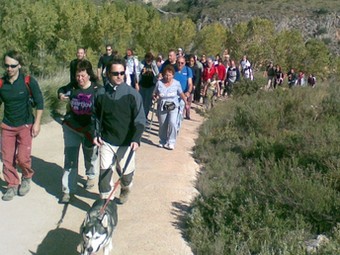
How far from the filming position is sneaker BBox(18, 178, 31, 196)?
Answer: 21.5 ft

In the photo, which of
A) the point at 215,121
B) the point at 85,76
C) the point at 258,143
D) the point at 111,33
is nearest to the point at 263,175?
the point at 258,143

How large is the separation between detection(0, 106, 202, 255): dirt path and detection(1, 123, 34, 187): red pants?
45 centimetres

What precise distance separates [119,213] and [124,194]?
27 cm

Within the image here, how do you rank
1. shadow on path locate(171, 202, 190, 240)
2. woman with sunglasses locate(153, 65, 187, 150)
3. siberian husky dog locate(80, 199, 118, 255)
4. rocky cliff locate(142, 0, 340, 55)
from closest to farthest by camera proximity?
siberian husky dog locate(80, 199, 118, 255)
shadow on path locate(171, 202, 190, 240)
woman with sunglasses locate(153, 65, 187, 150)
rocky cliff locate(142, 0, 340, 55)

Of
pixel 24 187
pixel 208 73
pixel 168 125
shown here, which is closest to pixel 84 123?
pixel 24 187

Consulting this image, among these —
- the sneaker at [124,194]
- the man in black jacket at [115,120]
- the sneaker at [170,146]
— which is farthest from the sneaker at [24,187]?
the sneaker at [170,146]

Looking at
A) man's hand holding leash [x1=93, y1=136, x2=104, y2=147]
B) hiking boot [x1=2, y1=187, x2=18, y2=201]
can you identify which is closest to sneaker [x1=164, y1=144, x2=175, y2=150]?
hiking boot [x1=2, y1=187, x2=18, y2=201]

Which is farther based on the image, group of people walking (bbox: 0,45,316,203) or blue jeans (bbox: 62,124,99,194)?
blue jeans (bbox: 62,124,99,194)

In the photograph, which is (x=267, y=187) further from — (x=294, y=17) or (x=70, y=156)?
(x=294, y=17)

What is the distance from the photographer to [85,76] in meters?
6.16

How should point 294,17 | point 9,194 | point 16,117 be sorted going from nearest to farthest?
1. point 16,117
2. point 9,194
3. point 294,17

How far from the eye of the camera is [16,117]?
19.9 feet

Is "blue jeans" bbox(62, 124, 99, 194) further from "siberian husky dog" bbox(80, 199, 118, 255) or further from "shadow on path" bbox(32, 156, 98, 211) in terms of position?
"siberian husky dog" bbox(80, 199, 118, 255)

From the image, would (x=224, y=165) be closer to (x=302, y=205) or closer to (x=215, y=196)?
(x=215, y=196)
